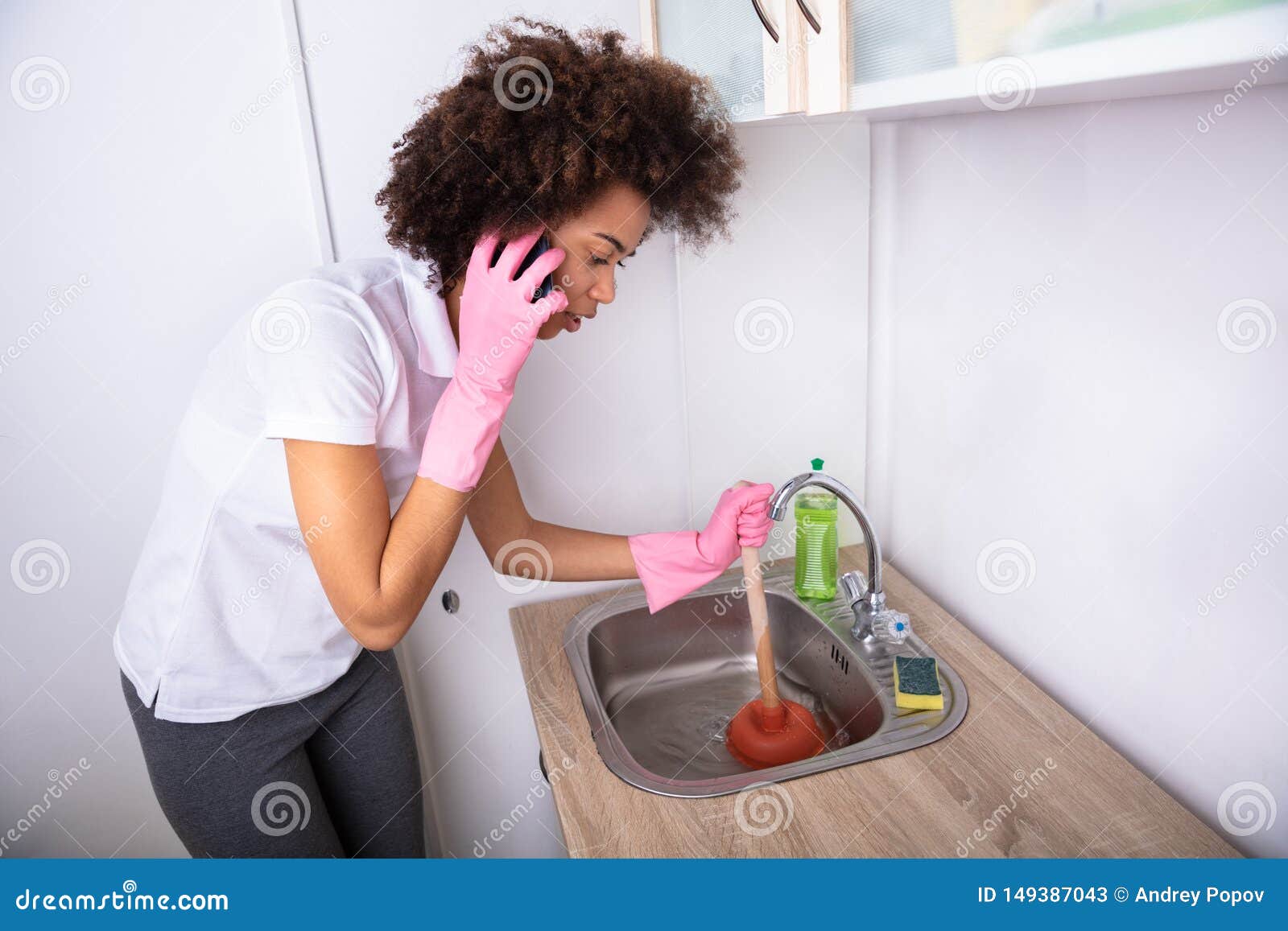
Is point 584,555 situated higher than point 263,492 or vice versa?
point 263,492

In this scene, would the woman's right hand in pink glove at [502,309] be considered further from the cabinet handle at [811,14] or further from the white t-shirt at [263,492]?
the cabinet handle at [811,14]

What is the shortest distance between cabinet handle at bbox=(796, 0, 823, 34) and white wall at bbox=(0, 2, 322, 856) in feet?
2.44

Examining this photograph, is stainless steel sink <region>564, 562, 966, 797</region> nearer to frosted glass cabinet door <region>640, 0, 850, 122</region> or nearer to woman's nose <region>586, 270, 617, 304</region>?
woman's nose <region>586, 270, 617, 304</region>

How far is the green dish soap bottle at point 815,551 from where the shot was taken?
140 centimetres

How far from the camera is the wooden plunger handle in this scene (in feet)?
3.86

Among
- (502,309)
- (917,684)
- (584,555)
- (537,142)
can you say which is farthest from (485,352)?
(917,684)

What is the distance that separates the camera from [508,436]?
1419 millimetres

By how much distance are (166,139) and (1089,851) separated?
1391 millimetres

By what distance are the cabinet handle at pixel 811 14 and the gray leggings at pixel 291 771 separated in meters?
0.95

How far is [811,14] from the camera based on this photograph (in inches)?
31.5

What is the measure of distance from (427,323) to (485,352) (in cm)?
10

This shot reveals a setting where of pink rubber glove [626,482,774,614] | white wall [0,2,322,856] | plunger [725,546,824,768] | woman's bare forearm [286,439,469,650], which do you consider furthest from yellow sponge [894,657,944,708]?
white wall [0,2,322,856]

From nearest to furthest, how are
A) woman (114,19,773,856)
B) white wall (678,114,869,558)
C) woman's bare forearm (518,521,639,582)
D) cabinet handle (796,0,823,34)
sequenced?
cabinet handle (796,0,823,34) → woman (114,19,773,856) → woman's bare forearm (518,521,639,582) → white wall (678,114,869,558)

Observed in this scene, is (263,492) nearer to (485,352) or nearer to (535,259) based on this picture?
(485,352)
